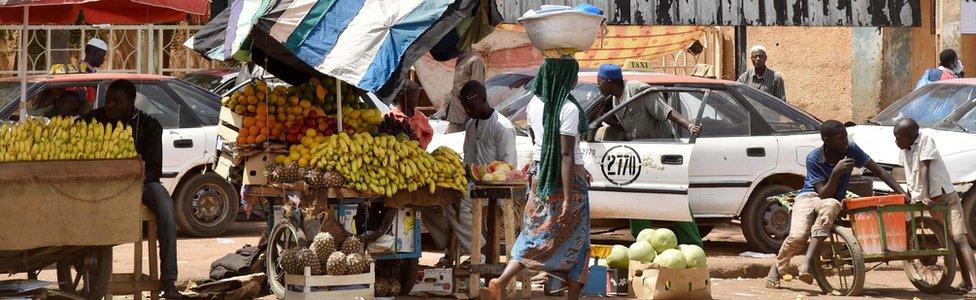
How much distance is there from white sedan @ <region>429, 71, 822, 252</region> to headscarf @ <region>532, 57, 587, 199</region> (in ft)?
10.4

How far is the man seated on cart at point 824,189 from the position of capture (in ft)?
34.3

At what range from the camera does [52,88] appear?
13.0 metres

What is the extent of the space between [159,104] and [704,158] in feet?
16.6

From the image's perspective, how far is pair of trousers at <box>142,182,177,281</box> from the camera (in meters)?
9.45

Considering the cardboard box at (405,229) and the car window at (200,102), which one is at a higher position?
the car window at (200,102)

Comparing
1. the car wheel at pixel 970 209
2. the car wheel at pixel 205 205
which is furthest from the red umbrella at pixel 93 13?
the car wheel at pixel 970 209

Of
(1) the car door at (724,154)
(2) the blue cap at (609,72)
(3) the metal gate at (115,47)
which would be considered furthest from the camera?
(3) the metal gate at (115,47)

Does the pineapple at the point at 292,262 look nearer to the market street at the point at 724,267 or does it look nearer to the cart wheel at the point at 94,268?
the market street at the point at 724,267

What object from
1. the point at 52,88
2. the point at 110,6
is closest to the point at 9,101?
the point at 52,88

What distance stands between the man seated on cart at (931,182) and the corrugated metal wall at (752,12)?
17.9 feet

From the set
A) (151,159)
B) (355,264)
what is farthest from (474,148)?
(151,159)

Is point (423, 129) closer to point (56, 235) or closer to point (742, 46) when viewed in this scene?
point (56, 235)

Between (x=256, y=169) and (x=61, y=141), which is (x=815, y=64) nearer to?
(x=256, y=169)

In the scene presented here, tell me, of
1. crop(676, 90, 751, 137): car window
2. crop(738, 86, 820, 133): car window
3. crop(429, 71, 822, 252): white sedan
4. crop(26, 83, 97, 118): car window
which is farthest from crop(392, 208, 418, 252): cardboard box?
crop(738, 86, 820, 133): car window
